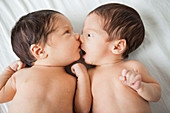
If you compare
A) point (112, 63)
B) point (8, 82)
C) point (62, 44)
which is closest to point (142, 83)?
point (112, 63)

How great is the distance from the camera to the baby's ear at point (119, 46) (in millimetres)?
1160

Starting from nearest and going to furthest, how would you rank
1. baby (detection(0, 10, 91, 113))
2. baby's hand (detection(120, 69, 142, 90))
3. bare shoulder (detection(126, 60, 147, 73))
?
baby's hand (detection(120, 69, 142, 90))
baby (detection(0, 10, 91, 113))
bare shoulder (detection(126, 60, 147, 73))

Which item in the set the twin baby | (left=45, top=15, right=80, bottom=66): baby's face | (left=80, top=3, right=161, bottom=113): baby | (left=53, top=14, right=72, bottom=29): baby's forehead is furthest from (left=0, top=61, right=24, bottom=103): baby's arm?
(left=80, top=3, right=161, bottom=113): baby

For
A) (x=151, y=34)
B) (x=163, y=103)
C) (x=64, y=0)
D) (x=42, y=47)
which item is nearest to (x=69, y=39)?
(x=42, y=47)

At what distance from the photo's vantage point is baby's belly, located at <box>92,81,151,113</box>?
3.41 ft

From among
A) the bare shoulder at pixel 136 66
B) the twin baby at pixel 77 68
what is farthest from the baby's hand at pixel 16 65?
the bare shoulder at pixel 136 66

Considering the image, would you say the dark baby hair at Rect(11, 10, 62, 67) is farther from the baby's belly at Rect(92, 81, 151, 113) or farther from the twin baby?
the baby's belly at Rect(92, 81, 151, 113)

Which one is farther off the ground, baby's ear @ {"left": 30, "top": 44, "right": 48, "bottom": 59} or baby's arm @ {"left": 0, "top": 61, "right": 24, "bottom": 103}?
baby's ear @ {"left": 30, "top": 44, "right": 48, "bottom": 59}

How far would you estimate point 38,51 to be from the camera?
1117mm

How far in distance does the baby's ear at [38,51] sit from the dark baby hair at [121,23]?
0.41 meters

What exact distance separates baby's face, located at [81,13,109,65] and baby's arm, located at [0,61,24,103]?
1.48 ft

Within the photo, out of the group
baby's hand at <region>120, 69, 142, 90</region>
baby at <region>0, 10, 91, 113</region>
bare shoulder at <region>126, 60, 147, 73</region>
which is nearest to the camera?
baby's hand at <region>120, 69, 142, 90</region>

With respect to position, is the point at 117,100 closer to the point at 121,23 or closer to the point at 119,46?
the point at 119,46

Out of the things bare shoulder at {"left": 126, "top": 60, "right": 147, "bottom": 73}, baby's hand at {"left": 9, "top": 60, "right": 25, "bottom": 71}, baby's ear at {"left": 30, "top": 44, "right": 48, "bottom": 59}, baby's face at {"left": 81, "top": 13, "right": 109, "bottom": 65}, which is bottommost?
bare shoulder at {"left": 126, "top": 60, "right": 147, "bottom": 73}
